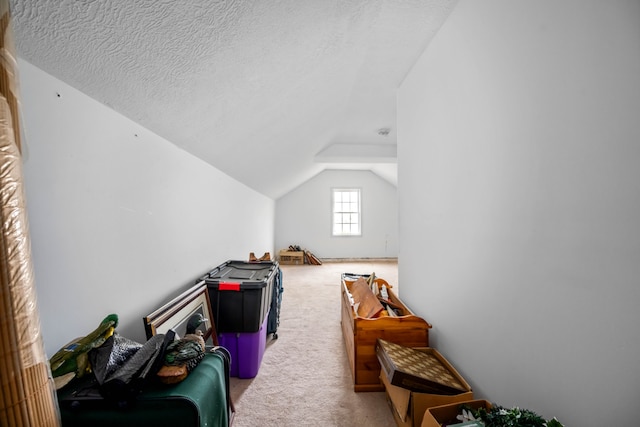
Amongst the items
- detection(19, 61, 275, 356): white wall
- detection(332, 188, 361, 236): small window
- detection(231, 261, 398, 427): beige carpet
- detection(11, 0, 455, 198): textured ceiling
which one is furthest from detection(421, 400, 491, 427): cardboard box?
detection(332, 188, 361, 236): small window

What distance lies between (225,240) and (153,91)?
1.79 metres

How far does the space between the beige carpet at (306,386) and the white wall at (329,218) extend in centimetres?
373

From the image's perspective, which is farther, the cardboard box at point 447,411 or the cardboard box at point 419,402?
Answer: the cardboard box at point 419,402

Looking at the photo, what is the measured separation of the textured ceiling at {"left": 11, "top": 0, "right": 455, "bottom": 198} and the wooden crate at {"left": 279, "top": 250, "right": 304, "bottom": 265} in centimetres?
379

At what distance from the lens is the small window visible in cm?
688

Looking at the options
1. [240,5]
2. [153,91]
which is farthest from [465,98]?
[153,91]

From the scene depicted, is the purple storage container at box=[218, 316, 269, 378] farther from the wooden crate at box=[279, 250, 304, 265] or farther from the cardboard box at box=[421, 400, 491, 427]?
the wooden crate at box=[279, 250, 304, 265]

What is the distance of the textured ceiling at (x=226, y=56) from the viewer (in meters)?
0.74

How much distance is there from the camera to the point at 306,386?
5.58ft

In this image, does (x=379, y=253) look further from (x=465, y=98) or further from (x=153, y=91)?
(x=153, y=91)

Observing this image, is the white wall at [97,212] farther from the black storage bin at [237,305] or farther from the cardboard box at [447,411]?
the cardboard box at [447,411]

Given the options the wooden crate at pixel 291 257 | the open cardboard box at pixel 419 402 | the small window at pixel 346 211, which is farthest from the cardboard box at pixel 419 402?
the small window at pixel 346 211

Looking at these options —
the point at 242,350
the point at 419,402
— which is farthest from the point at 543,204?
the point at 242,350

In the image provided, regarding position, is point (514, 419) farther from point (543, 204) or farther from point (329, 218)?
point (329, 218)
